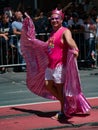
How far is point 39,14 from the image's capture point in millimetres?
16703

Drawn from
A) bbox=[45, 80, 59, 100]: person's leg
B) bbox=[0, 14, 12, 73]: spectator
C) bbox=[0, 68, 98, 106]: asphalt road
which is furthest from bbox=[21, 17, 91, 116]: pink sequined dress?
bbox=[0, 14, 12, 73]: spectator

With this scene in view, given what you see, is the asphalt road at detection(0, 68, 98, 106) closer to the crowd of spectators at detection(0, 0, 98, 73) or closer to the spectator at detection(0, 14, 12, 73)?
the spectator at detection(0, 14, 12, 73)

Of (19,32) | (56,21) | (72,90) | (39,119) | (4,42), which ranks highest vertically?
(56,21)

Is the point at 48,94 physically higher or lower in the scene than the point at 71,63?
lower

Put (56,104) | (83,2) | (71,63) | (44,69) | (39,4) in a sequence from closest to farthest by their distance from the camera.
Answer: (71,63)
(44,69)
(56,104)
(83,2)
(39,4)

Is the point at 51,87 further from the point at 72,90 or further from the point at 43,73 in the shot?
the point at 43,73

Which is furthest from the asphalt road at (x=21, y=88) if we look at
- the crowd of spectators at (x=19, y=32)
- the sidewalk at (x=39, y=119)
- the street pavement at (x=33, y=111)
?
the sidewalk at (x=39, y=119)

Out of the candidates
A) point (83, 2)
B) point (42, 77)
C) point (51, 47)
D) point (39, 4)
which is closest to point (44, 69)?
point (42, 77)

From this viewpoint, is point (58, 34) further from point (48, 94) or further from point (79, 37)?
point (79, 37)

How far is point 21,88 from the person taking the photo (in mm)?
12531

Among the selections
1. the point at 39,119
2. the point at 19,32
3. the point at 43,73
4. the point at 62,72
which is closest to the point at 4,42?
the point at 19,32

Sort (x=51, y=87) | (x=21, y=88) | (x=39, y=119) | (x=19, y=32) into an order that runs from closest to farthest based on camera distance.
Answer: (x=51, y=87)
(x=39, y=119)
(x=21, y=88)
(x=19, y=32)

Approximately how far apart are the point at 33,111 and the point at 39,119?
69 centimetres

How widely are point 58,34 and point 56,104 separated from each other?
2.13 m
